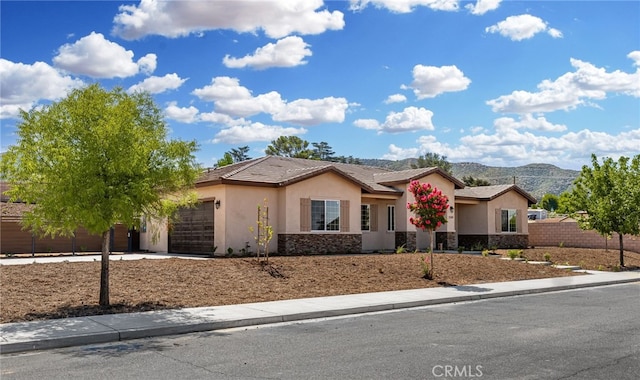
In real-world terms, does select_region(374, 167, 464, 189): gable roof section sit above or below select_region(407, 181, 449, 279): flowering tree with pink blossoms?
above

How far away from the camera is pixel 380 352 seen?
8820 mm

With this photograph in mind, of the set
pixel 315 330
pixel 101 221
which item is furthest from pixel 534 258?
pixel 101 221

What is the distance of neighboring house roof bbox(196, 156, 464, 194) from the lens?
23.8 metres

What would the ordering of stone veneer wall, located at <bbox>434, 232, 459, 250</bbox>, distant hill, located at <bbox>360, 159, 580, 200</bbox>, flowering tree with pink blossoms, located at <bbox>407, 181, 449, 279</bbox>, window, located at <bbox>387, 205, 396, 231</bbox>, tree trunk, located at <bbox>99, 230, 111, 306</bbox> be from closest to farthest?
tree trunk, located at <bbox>99, 230, 111, 306</bbox> < flowering tree with pink blossoms, located at <bbox>407, 181, 449, 279</bbox> < window, located at <bbox>387, 205, 396, 231</bbox> < stone veneer wall, located at <bbox>434, 232, 459, 250</bbox> < distant hill, located at <bbox>360, 159, 580, 200</bbox>

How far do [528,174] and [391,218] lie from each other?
126585 millimetres

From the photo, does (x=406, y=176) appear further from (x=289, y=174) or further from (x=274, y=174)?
(x=274, y=174)

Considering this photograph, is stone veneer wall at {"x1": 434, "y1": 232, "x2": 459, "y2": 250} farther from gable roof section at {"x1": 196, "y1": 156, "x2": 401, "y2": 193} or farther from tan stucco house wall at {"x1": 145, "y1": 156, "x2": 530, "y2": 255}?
gable roof section at {"x1": 196, "y1": 156, "x2": 401, "y2": 193}

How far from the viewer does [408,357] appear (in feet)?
27.6

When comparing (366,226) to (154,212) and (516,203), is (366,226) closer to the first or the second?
(516,203)

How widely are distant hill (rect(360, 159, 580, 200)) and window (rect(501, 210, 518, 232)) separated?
300ft

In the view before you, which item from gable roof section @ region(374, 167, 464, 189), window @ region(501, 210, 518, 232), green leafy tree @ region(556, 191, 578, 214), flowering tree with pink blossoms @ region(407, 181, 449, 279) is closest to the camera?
flowering tree with pink blossoms @ region(407, 181, 449, 279)

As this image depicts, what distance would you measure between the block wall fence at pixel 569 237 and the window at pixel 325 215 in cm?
1723

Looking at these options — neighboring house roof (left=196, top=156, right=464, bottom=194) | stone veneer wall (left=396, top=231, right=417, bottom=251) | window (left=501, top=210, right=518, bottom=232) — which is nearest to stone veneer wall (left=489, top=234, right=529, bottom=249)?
window (left=501, top=210, right=518, bottom=232)

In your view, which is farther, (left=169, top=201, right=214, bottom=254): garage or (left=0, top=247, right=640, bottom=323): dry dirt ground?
(left=169, top=201, right=214, bottom=254): garage
